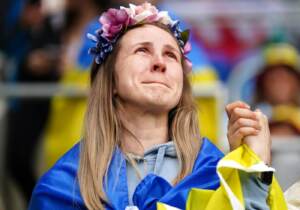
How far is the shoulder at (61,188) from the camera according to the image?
221 inches

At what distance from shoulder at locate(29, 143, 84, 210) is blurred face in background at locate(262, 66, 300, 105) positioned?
11.5 feet

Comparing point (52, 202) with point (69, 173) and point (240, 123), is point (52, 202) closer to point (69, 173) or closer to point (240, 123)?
point (69, 173)

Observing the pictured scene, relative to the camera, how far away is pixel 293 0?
1055cm

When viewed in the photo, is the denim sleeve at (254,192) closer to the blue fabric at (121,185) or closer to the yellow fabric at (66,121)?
the blue fabric at (121,185)

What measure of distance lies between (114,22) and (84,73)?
108 inches

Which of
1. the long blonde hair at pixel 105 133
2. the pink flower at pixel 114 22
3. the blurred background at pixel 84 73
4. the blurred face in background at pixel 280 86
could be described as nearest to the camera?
the long blonde hair at pixel 105 133

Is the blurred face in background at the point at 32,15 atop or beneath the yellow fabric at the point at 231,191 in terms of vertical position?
atop

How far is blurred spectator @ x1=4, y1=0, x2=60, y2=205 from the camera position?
30.3 feet

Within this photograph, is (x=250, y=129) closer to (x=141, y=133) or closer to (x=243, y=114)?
(x=243, y=114)

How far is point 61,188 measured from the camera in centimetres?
566

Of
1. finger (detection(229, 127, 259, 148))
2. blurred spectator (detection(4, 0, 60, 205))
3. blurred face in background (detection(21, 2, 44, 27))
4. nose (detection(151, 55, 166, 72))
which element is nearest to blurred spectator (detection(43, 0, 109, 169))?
blurred spectator (detection(4, 0, 60, 205))

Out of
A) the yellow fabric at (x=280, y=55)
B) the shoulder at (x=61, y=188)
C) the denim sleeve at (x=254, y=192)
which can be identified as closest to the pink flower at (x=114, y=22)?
the shoulder at (x=61, y=188)

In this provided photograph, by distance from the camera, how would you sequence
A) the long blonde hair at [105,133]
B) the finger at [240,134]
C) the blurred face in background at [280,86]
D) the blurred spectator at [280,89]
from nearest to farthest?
the finger at [240,134]
the long blonde hair at [105,133]
the blurred spectator at [280,89]
the blurred face in background at [280,86]

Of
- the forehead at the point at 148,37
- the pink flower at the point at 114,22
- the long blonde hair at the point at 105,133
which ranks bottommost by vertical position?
the long blonde hair at the point at 105,133
